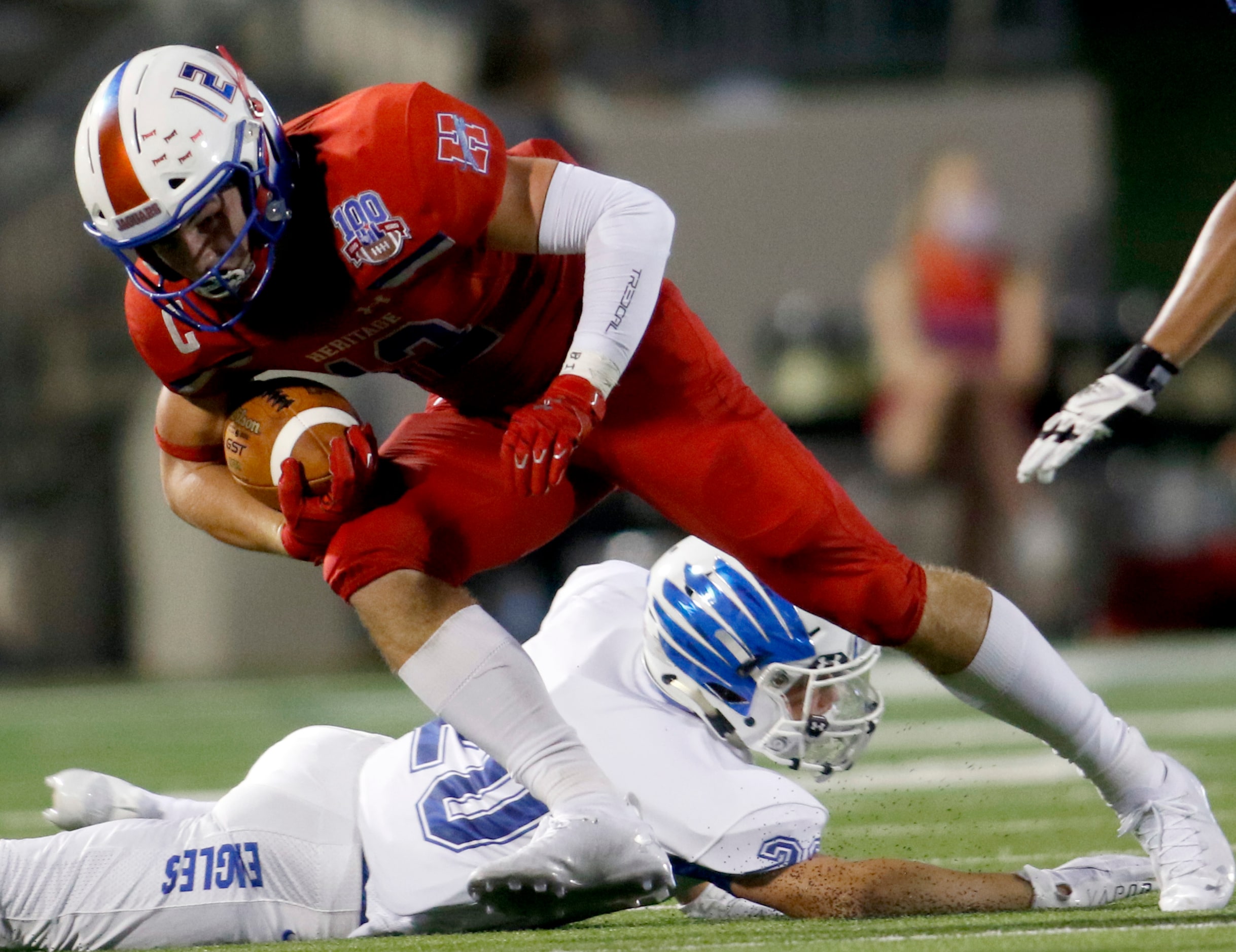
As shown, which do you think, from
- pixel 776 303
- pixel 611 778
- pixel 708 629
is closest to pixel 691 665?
pixel 708 629

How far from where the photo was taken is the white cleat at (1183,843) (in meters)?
2.52

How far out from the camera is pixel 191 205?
2.47 m

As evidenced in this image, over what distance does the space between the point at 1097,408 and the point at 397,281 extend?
1.01 m

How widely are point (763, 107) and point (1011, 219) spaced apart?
141cm

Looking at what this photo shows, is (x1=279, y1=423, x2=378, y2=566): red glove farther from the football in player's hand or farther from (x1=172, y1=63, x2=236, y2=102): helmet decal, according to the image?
(x1=172, y1=63, x2=236, y2=102): helmet decal

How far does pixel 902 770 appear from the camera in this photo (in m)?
4.54

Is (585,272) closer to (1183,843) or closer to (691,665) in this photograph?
(691,665)

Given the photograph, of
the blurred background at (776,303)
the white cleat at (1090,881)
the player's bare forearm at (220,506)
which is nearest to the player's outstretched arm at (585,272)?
the player's bare forearm at (220,506)

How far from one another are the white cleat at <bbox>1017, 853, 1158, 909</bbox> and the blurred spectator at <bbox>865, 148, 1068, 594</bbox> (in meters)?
4.49

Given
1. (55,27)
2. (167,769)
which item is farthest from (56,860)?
(55,27)

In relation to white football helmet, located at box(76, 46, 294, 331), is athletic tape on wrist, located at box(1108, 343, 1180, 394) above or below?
below

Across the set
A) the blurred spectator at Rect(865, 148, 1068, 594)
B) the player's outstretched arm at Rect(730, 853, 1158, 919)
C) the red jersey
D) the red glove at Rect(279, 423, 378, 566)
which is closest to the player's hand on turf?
the player's outstretched arm at Rect(730, 853, 1158, 919)

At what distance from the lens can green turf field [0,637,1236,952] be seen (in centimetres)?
235

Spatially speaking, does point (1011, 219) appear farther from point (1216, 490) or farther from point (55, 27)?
point (55, 27)
